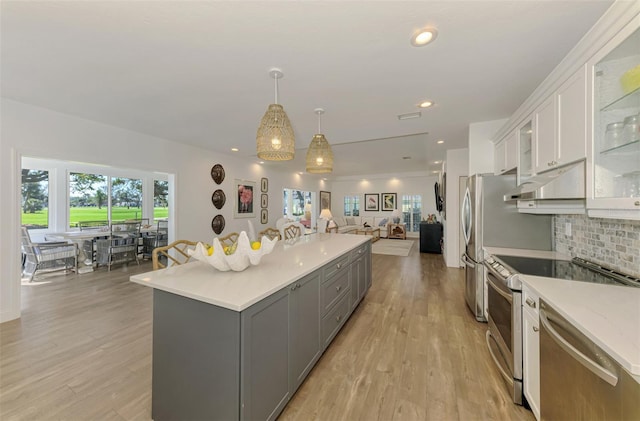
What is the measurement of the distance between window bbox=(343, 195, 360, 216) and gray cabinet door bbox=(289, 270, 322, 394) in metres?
9.27

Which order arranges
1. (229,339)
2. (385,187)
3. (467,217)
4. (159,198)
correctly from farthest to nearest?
(385,187)
(159,198)
(467,217)
(229,339)

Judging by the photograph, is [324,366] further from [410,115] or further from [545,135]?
[410,115]

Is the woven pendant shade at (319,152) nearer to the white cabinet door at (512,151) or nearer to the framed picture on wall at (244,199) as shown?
the white cabinet door at (512,151)

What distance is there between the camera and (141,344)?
90.4 inches

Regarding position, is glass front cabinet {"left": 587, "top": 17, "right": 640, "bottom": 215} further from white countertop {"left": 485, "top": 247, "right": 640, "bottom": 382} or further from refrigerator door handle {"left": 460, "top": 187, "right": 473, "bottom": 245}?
refrigerator door handle {"left": 460, "top": 187, "right": 473, "bottom": 245}

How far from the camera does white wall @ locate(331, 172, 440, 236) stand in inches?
376

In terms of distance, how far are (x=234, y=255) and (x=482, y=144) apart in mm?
3698

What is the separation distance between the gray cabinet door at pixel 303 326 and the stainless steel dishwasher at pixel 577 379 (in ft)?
4.49

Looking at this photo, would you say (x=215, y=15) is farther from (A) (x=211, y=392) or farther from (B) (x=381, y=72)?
(A) (x=211, y=392)

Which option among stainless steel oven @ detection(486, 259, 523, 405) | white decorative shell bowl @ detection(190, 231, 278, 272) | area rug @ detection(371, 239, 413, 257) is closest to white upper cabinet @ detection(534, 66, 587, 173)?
stainless steel oven @ detection(486, 259, 523, 405)

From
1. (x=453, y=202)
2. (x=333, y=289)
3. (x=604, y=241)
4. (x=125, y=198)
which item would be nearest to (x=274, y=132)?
(x=333, y=289)

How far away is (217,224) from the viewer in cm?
552

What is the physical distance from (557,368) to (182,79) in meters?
3.39

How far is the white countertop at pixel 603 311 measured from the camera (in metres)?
0.80
